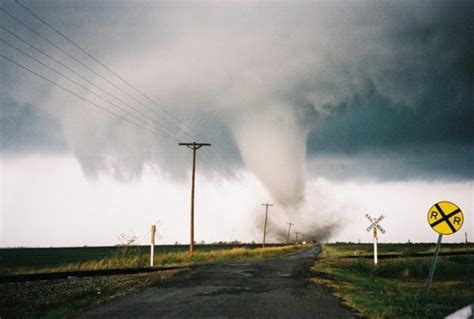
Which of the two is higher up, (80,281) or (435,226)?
(435,226)

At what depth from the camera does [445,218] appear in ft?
26.8

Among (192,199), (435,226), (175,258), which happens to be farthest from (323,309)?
(192,199)

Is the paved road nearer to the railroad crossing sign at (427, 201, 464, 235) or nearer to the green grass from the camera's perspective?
the railroad crossing sign at (427, 201, 464, 235)

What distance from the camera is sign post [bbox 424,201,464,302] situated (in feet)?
26.4

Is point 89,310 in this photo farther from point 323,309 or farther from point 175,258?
point 175,258

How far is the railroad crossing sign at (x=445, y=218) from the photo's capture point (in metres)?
8.04

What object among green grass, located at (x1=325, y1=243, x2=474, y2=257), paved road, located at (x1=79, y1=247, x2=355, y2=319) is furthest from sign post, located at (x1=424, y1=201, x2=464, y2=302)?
green grass, located at (x1=325, y1=243, x2=474, y2=257)

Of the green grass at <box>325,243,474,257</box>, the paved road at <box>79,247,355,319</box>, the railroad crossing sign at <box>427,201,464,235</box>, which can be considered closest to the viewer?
the paved road at <box>79,247,355,319</box>

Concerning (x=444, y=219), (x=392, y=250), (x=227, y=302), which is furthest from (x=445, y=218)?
(x=392, y=250)

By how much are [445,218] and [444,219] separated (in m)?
0.03

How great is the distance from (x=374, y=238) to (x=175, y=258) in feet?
45.9

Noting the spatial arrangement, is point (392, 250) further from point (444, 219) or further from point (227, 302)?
point (227, 302)

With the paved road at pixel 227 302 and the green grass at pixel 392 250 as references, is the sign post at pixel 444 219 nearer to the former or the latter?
the paved road at pixel 227 302

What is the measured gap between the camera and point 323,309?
7523 mm
